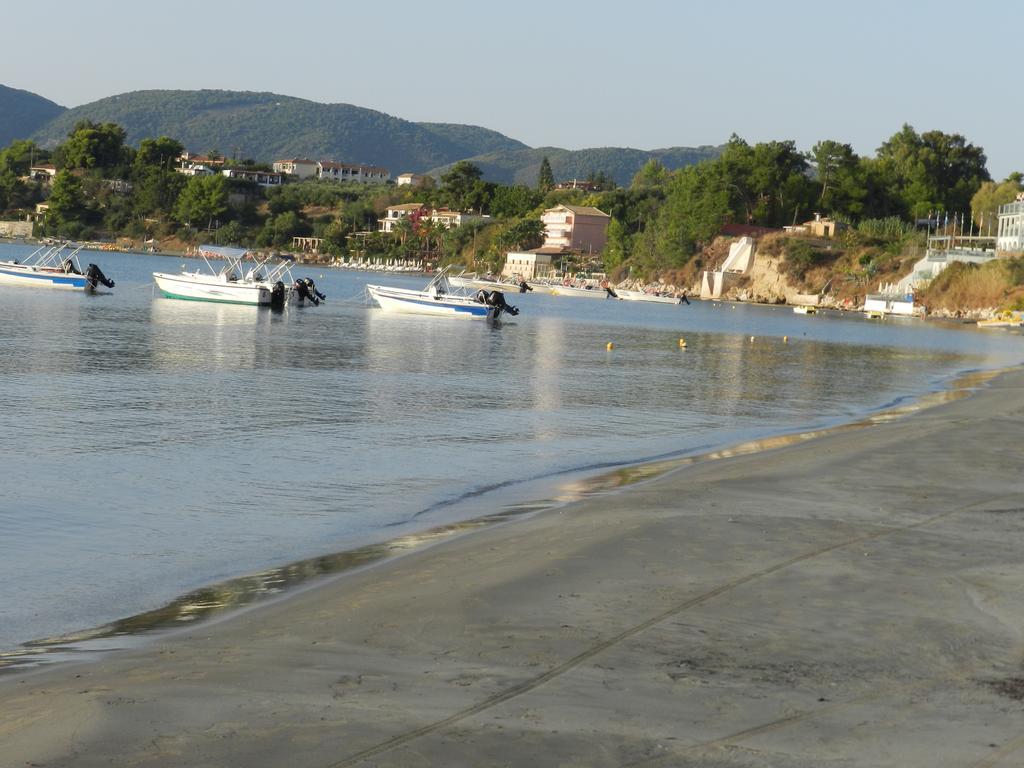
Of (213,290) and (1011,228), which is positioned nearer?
(213,290)

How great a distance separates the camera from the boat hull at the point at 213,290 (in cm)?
7281

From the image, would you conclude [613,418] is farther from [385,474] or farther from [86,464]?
[86,464]

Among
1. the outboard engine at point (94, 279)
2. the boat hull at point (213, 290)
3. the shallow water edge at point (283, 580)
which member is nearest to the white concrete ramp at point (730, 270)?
the outboard engine at point (94, 279)

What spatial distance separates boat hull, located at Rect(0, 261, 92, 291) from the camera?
3287 inches

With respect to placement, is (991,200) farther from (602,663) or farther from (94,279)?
(602,663)

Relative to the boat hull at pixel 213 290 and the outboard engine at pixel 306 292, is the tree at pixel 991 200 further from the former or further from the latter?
the boat hull at pixel 213 290

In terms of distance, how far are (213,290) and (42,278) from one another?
55.8 ft

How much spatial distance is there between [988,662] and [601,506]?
7324 mm

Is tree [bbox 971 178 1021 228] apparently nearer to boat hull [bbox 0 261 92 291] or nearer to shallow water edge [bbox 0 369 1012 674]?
boat hull [bbox 0 261 92 291]

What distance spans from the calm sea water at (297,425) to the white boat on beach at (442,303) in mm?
11881

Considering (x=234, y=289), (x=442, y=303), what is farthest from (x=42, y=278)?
(x=442, y=303)

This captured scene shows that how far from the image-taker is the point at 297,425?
2388 cm

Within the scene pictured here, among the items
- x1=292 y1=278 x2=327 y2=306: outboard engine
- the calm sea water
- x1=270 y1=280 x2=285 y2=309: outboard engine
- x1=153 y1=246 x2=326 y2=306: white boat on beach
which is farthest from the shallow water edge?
x1=292 y1=278 x2=327 y2=306: outboard engine

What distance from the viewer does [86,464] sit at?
18.0 metres
